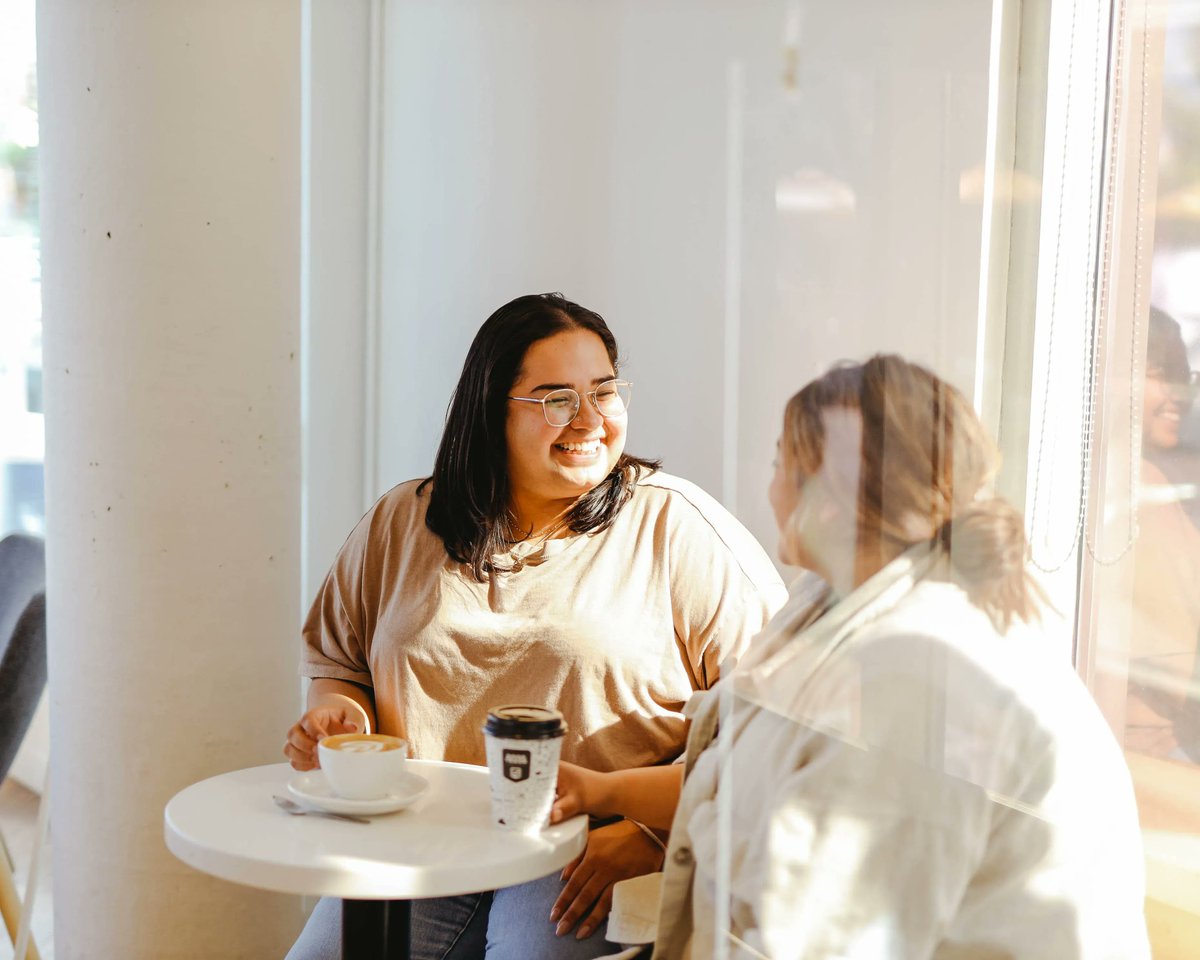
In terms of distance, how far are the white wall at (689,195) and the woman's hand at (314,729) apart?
1.79 ft

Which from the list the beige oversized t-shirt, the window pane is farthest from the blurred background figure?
the window pane

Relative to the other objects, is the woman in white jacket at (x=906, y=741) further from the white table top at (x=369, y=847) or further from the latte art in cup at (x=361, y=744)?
the latte art in cup at (x=361, y=744)

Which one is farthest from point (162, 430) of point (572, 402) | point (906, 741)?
point (906, 741)

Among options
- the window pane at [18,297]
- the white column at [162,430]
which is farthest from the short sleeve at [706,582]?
the window pane at [18,297]

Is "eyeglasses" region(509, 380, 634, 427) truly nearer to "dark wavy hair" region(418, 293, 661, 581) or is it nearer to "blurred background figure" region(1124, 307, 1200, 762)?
"dark wavy hair" region(418, 293, 661, 581)

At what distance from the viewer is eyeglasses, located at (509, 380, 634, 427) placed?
1474 mm

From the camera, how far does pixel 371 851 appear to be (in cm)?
113

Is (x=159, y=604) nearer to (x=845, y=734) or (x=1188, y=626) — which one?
(x=845, y=734)

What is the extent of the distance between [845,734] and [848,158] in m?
0.47

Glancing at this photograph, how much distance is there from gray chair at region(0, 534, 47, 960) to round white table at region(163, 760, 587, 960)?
0.66 metres

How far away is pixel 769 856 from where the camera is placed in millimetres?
939

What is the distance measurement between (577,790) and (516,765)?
0.47 feet

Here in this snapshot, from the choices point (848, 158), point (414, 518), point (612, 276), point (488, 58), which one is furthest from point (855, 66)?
point (488, 58)

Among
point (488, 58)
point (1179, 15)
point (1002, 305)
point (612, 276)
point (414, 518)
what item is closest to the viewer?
point (1179, 15)
